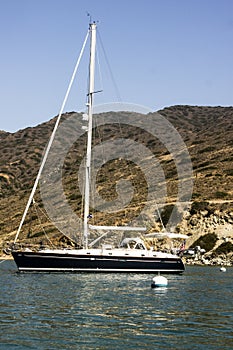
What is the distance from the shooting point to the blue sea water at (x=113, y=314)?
70.3 ft

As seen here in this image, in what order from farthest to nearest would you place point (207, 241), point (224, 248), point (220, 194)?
1. point (220, 194)
2. point (207, 241)
3. point (224, 248)

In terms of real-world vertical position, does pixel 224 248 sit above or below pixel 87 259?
below

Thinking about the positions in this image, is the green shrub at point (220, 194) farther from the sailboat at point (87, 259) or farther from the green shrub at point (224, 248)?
the sailboat at point (87, 259)

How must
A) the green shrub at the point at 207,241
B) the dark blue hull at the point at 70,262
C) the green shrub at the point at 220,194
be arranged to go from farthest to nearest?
1. the green shrub at the point at 220,194
2. the green shrub at the point at 207,241
3. the dark blue hull at the point at 70,262

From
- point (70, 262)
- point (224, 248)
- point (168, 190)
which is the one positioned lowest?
point (224, 248)

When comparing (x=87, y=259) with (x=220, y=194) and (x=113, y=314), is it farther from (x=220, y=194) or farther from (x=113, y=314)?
(x=220, y=194)

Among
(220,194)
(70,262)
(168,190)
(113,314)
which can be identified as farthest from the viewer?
(168,190)

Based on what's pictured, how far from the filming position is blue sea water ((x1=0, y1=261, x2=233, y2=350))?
21422 mm

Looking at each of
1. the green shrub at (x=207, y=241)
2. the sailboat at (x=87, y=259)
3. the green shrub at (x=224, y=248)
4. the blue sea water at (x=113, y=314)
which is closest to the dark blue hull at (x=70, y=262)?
the sailboat at (x=87, y=259)

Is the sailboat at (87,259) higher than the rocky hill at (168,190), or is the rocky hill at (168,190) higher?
the rocky hill at (168,190)

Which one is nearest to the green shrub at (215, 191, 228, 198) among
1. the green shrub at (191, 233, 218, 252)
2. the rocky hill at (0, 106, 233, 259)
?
the rocky hill at (0, 106, 233, 259)

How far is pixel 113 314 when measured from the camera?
2767 centimetres

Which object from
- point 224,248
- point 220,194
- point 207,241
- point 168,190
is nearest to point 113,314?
point 224,248

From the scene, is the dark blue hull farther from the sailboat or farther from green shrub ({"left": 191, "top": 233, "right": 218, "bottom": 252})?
green shrub ({"left": 191, "top": 233, "right": 218, "bottom": 252})
